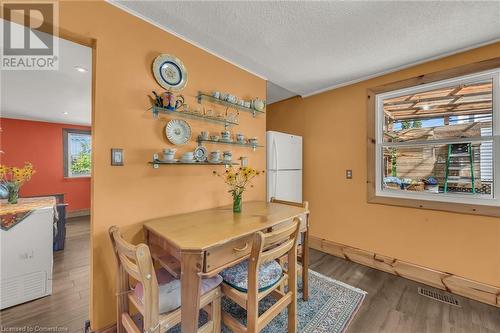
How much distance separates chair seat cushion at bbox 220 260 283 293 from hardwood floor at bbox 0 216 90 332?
1304 millimetres

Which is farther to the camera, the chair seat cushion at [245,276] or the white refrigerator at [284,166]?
the white refrigerator at [284,166]

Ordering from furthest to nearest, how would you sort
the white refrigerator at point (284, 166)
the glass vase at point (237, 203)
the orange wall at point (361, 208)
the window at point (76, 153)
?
the window at point (76, 153), the white refrigerator at point (284, 166), the orange wall at point (361, 208), the glass vase at point (237, 203)

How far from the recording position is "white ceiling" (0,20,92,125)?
81.0 inches

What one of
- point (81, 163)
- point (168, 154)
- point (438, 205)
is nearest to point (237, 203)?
point (168, 154)

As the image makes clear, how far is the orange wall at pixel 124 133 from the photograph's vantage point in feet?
4.56

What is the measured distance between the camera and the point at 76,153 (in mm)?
5082

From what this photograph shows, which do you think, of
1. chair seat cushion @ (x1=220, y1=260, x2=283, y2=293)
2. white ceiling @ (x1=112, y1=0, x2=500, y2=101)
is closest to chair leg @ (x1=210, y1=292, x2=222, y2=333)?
chair seat cushion @ (x1=220, y1=260, x2=283, y2=293)

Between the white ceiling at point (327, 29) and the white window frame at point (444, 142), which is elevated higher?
the white ceiling at point (327, 29)

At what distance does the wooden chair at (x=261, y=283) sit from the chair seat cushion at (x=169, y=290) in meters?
0.12

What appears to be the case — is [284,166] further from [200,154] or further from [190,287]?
[190,287]

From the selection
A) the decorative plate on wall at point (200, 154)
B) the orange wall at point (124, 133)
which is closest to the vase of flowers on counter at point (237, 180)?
the decorative plate on wall at point (200, 154)

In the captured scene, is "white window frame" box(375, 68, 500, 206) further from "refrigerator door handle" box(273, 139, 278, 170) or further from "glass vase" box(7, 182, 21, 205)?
"glass vase" box(7, 182, 21, 205)

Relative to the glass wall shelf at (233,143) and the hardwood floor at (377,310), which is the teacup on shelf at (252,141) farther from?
the hardwood floor at (377,310)

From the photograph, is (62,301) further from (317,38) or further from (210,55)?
(317,38)
